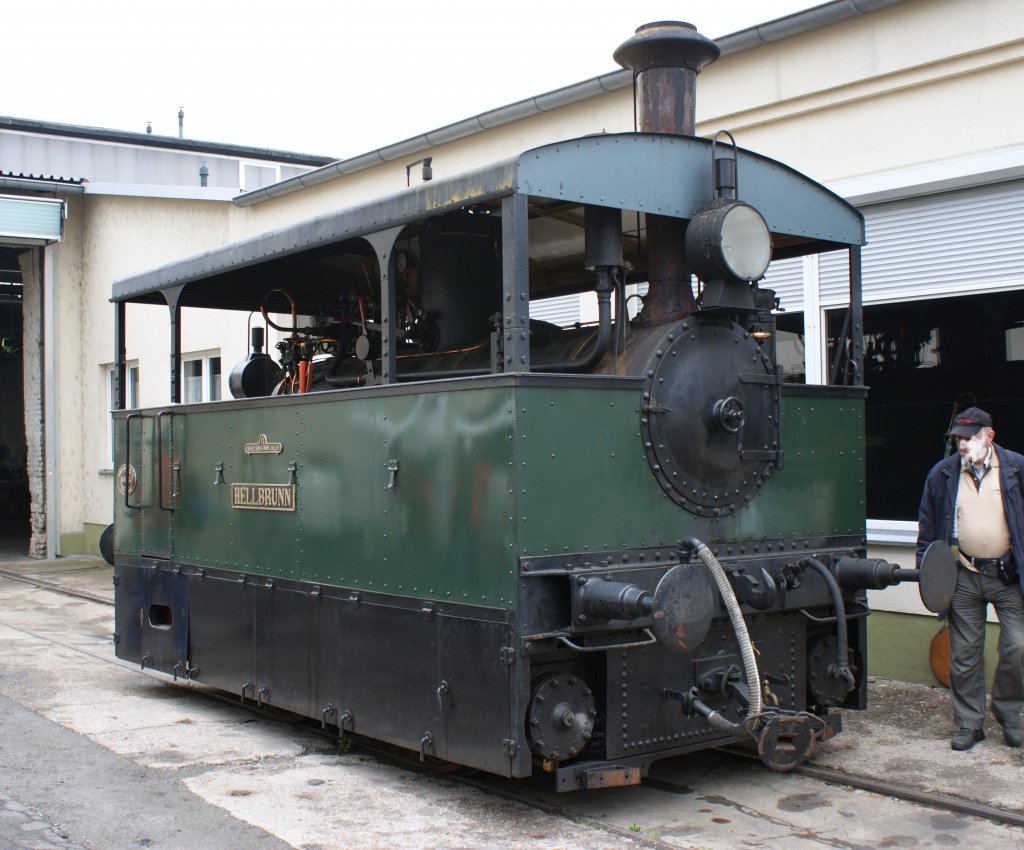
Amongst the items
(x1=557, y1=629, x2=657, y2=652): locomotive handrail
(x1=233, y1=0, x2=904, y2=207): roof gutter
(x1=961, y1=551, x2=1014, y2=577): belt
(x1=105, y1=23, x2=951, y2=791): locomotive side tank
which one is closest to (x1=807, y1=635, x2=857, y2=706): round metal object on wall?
(x1=105, y1=23, x2=951, y2=791): locomotive side tank

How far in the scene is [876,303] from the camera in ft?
26.1

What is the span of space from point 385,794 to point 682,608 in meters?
1.83

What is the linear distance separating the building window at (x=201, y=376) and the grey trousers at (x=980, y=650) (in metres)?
10.1

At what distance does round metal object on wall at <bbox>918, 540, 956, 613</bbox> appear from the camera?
205 inches

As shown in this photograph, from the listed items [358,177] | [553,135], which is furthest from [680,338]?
[358,177]

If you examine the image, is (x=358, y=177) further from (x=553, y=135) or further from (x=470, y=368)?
(x=470, y=368)

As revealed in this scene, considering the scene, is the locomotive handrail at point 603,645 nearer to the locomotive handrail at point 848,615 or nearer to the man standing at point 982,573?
the locomotive handrail at point 848,615

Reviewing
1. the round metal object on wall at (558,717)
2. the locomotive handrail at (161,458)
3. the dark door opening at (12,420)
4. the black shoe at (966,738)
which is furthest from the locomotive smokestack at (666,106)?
the dark door opening at (12,420)

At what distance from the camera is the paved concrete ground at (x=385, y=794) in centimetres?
482

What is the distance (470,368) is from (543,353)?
0.41 meters

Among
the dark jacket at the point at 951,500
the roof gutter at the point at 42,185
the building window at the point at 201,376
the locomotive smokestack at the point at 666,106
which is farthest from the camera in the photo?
→ the roof gutter at the point at 42,185

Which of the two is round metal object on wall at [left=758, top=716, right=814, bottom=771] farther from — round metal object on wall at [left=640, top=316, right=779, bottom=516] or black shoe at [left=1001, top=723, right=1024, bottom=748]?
black shoe at [left=1001, top=723, right=1024, bottom=748]

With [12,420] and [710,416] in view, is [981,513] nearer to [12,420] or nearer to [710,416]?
[710,416]

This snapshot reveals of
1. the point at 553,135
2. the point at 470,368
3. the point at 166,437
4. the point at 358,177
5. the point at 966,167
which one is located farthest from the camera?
the point at 358,177
